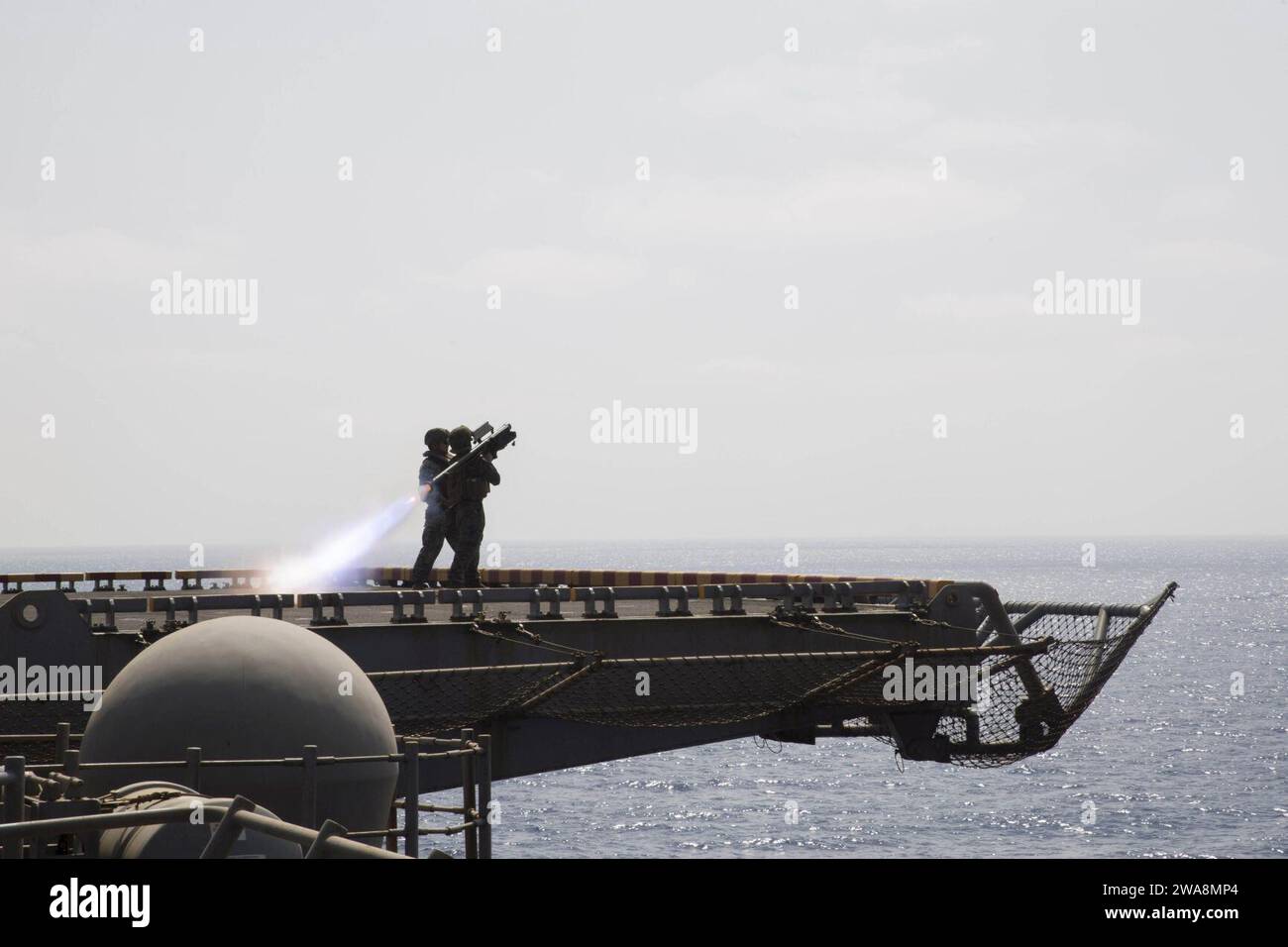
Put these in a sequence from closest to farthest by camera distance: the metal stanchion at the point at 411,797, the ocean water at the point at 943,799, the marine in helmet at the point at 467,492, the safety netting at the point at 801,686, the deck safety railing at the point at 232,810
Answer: the deck safety railing at the point at 232,810 < the metal stanchion at the point at 411,797 < the safety netting at the point at 801,686 < the marine in helmet at the point at 467,492 < the ocean water at the point at 943,799

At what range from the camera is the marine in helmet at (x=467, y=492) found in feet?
98.4

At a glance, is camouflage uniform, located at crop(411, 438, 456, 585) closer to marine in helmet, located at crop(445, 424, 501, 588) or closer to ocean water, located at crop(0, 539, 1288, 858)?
marine in helmet, located at crop(445, 424, 501, 588)

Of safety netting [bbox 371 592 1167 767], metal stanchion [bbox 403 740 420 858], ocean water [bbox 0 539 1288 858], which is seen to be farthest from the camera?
ocean water [bbox 0 539 1288 858]

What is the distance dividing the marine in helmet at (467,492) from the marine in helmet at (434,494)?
14 centimetres

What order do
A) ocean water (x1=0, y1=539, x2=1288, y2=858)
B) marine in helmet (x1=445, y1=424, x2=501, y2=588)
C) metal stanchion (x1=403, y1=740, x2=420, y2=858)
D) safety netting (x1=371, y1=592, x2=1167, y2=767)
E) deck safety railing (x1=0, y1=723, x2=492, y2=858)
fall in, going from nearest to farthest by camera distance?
deck safety railing (x1=0, y1=723, x2=492, y2=858) → metal stanchion (x1=403, y1=740, x2=420, y2=858) → safety netting (x1=371, y1=592, x2=1167, y2=767) → marine in helmet (x1=445, y1=424, x2=501, y2=588) → ocean water (x1=0, y1=539, x2=1288, y2=858)

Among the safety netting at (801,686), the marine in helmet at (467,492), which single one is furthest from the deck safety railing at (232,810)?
the marine in helmet at (467,492)

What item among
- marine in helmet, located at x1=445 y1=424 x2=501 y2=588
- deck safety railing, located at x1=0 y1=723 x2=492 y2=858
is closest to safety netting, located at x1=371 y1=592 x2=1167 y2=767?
deck safety railing, located at x1=0 y1=723 x2=492 y2=858

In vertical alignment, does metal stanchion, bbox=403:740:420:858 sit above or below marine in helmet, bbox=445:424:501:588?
below

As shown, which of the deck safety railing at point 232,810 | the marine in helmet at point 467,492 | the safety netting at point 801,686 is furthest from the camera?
the marine in helmet at point 467,492

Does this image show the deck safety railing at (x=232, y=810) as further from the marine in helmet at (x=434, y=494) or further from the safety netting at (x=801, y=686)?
the marine in helmet at (x=434, y=494)

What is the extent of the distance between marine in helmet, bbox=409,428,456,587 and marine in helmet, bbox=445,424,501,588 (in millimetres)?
136

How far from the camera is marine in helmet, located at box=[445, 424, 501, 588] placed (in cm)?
3000

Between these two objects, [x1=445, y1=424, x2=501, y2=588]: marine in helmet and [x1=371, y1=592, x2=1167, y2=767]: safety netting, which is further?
[x1=445, y1=424, x2=501, y2=588]: marine in helmet
